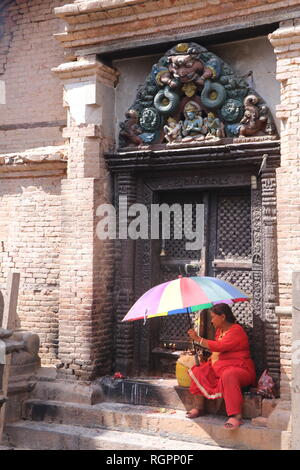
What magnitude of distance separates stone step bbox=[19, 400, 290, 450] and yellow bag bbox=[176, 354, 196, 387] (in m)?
0.34

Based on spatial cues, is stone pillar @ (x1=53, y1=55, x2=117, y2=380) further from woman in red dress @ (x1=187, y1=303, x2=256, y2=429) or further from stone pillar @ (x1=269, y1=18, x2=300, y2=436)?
stone pillar @ (x1=269, y1=18, x2=300, y2=436)

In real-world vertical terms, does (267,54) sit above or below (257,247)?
above

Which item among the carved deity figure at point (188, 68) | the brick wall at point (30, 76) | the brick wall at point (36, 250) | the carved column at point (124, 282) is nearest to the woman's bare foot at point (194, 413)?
the carved column at point (124, 282)

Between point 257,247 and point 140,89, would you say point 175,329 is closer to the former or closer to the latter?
point 257,247

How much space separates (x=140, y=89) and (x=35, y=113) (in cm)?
194

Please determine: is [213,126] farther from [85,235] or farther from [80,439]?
[80,439]

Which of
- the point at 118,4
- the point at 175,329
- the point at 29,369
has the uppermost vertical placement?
the point at 118,4

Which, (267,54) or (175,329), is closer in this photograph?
(267,54)

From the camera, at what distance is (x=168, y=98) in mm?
7051

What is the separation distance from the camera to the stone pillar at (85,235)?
7.14 metres

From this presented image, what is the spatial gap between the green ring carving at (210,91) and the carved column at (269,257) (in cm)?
103

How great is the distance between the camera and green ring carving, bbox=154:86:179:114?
7008 mm

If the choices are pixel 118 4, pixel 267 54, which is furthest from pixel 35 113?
pixel 267 54

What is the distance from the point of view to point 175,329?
7.34 metres
